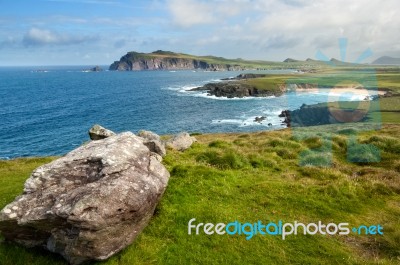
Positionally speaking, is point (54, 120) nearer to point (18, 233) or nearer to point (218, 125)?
point (218, 125)

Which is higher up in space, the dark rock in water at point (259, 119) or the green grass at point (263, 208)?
the green grass at point (263, 208)

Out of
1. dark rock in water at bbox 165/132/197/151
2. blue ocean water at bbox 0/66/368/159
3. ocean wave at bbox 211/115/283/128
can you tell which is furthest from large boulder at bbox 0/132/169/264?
ocean wave at bbox 211/115/283/128

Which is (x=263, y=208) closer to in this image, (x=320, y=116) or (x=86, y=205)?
(x=86, y=205)

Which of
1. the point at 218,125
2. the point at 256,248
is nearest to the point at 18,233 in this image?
the point at 256,248

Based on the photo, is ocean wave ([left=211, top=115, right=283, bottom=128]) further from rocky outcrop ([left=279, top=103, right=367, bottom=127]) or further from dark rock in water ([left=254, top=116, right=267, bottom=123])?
rocky outcrop ([left=279, top=103, right=367, bottom=127])

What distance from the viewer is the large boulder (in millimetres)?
11961

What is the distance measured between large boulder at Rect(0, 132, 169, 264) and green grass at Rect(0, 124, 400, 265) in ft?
2.47

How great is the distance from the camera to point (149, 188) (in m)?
13.8

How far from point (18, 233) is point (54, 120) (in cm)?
11337

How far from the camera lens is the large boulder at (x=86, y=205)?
1196cm

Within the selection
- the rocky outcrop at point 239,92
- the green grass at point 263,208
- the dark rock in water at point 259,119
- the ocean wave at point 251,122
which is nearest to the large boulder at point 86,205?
the green grass at point 263,208

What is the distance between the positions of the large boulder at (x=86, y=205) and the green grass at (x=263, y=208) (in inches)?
29.7

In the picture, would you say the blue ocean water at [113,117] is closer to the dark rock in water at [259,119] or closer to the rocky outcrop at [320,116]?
the dark rock in water at [259,119]

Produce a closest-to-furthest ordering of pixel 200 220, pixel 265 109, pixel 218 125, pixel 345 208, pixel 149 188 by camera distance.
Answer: pixel 149 188, pixel 200 220, pixel 345 208, pixel 218 125, pixel 265 109
